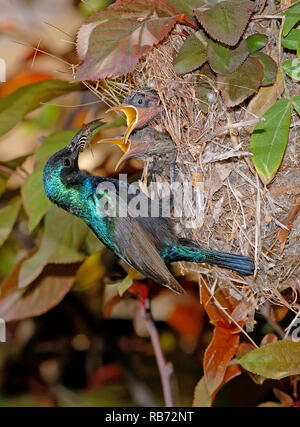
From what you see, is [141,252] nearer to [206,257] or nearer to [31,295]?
[206,257]

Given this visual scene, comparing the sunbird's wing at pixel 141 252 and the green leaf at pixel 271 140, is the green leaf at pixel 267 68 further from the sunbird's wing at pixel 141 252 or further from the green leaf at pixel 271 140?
the sunbird's wing at pixel 141 252

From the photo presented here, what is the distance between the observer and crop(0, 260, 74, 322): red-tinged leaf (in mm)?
1954

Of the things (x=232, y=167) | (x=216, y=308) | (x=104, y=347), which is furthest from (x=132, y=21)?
(x=104, y=347)

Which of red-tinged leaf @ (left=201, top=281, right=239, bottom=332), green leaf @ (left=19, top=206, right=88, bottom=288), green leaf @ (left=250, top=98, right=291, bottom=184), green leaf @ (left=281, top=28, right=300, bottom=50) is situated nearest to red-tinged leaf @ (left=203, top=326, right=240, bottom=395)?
red-tinged leaf @ (left=201, top=281, right=239, bottom=332)

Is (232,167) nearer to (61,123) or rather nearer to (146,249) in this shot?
(146,249)

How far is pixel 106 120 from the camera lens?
1.91m

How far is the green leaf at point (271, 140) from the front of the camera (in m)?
1.40

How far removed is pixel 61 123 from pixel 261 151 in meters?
1.25

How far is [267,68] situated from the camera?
145 cm

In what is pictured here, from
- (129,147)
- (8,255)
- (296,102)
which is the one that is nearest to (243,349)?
(129,147)

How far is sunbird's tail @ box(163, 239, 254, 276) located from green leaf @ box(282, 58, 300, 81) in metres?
0.42

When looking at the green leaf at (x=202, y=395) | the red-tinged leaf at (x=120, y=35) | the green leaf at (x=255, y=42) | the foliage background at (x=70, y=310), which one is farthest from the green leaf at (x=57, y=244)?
the green leaf at (x=255, y=42)

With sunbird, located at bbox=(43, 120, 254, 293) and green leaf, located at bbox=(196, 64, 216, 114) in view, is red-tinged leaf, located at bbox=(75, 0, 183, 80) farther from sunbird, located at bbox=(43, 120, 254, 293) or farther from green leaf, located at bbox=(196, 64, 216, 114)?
sunbird, located at bbox=(43, 120, 254, 293)

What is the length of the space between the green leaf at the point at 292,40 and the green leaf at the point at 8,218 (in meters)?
0.96
